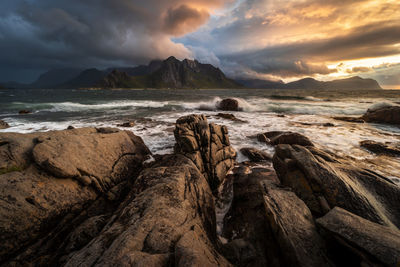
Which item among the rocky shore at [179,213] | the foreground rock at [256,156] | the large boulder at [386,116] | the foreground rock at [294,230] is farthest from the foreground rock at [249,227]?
the large boulder at [386,116]

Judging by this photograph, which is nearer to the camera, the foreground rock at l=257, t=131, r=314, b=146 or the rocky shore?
the rocky shore

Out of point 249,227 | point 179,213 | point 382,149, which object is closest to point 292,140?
point 382,149

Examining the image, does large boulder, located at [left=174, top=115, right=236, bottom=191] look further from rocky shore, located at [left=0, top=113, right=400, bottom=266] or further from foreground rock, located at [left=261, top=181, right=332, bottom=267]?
foreground rock, located at [left=261, top=181, right=332, bottom=267]

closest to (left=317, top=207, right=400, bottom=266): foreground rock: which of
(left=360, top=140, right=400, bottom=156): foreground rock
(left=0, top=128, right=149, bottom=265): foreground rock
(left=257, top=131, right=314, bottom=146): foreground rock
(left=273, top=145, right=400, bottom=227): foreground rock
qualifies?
(left=273, top=145, right=400, bottom=227): foreground rock

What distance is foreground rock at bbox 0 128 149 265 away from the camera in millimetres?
3744

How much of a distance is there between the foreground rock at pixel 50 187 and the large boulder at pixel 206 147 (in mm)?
2851

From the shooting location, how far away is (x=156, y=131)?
13.5 m

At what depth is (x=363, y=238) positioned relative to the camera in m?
2.69

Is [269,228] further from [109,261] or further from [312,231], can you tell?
[109,261]

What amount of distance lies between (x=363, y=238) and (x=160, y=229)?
3.73 m

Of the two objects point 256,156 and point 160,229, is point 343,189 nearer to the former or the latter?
point 256,156

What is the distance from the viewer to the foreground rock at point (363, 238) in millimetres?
2400

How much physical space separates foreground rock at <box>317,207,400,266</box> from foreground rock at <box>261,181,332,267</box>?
1.10 feet

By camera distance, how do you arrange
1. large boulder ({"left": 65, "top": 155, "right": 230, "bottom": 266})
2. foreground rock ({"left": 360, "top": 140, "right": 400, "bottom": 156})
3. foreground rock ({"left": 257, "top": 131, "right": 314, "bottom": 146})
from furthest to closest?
1. foreground rock ({"left": 257, "top": 131, "right": 314, "bottom": 146})
2. foreground rock ({"left": 360, "top": 140, "right": 400, "bottom": 156})
3. large boulder ({"left": 65, "top": 155, "right": 230, "bottom": 266})
